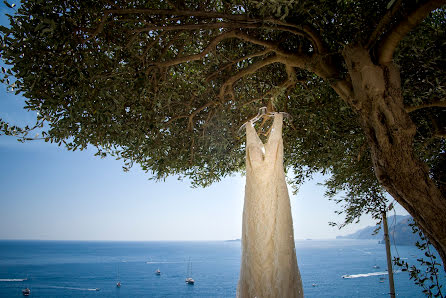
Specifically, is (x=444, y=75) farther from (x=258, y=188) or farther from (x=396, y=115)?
(x=258, y=188)

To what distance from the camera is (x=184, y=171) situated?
5629 millimetres

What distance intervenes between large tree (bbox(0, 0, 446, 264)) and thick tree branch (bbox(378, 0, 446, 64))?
1 centimetres

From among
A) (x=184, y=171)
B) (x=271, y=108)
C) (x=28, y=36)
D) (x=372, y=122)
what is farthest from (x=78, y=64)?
(x=372, y=122)

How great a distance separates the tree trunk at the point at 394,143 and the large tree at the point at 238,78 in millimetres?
11

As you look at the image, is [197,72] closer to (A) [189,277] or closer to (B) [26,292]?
(B) [26,292]

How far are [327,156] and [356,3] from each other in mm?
2546

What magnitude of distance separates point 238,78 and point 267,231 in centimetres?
233

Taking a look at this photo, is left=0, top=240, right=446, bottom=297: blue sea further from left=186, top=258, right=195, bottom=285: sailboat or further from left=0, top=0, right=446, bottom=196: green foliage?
left=0, top=0, right=446, bottom=196: green foliage

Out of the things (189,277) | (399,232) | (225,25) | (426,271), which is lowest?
(189,277)

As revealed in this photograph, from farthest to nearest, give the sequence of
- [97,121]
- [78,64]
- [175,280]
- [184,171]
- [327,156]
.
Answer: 1. [175,280]
2. [184,171]
3. [327,156]
4. [97,121]
5. [78,64]

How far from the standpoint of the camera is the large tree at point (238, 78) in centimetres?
287

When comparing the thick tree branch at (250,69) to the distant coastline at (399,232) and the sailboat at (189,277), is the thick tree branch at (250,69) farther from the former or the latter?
the sailboat at (189,277)

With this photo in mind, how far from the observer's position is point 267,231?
8.71 feet

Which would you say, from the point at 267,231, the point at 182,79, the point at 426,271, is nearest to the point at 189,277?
the point at 426,271
